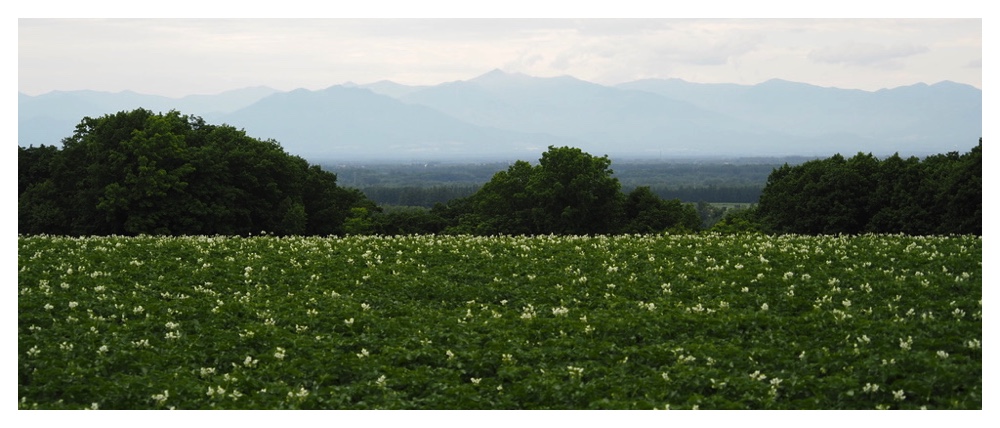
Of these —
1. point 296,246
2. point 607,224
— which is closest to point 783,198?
point 607,224

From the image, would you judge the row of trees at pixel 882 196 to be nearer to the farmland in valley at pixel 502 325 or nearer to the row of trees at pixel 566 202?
the row of trees at pixel 566 202

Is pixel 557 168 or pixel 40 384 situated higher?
pixel 557 168

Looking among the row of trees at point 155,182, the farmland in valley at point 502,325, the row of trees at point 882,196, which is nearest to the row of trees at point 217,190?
the row of trees at point 155,182

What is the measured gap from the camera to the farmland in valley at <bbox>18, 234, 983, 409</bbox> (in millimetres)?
11922

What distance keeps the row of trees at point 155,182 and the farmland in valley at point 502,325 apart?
23592 mm

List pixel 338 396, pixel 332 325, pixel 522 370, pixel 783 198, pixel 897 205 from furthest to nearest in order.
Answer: pixel 783 198, pixel 897 205, pixel 332 325, pixel 522 370, pixel 338 396

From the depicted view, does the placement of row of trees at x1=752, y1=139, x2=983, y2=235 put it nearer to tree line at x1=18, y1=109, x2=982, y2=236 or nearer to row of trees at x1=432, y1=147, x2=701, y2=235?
tree line at x1=18, y1=109, x2=982, y2=236

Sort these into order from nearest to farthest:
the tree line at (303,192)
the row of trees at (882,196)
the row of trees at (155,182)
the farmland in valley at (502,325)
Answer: the farmland in valley at (502,325), the row of trees at (882,196), the row of trees at (155,182), the tree line at (303,192)

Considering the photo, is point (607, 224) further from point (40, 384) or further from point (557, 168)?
point (40, 384)

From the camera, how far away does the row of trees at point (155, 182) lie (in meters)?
44.8

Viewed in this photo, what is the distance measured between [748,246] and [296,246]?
498 inches

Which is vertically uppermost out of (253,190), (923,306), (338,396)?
(253,190)

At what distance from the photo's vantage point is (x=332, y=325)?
1538cm

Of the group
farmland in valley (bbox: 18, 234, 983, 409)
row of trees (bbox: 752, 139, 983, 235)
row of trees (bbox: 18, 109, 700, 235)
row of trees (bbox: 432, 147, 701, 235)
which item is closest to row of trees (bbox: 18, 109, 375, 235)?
row of trees (bbox: 18, 109, 700, 235)
